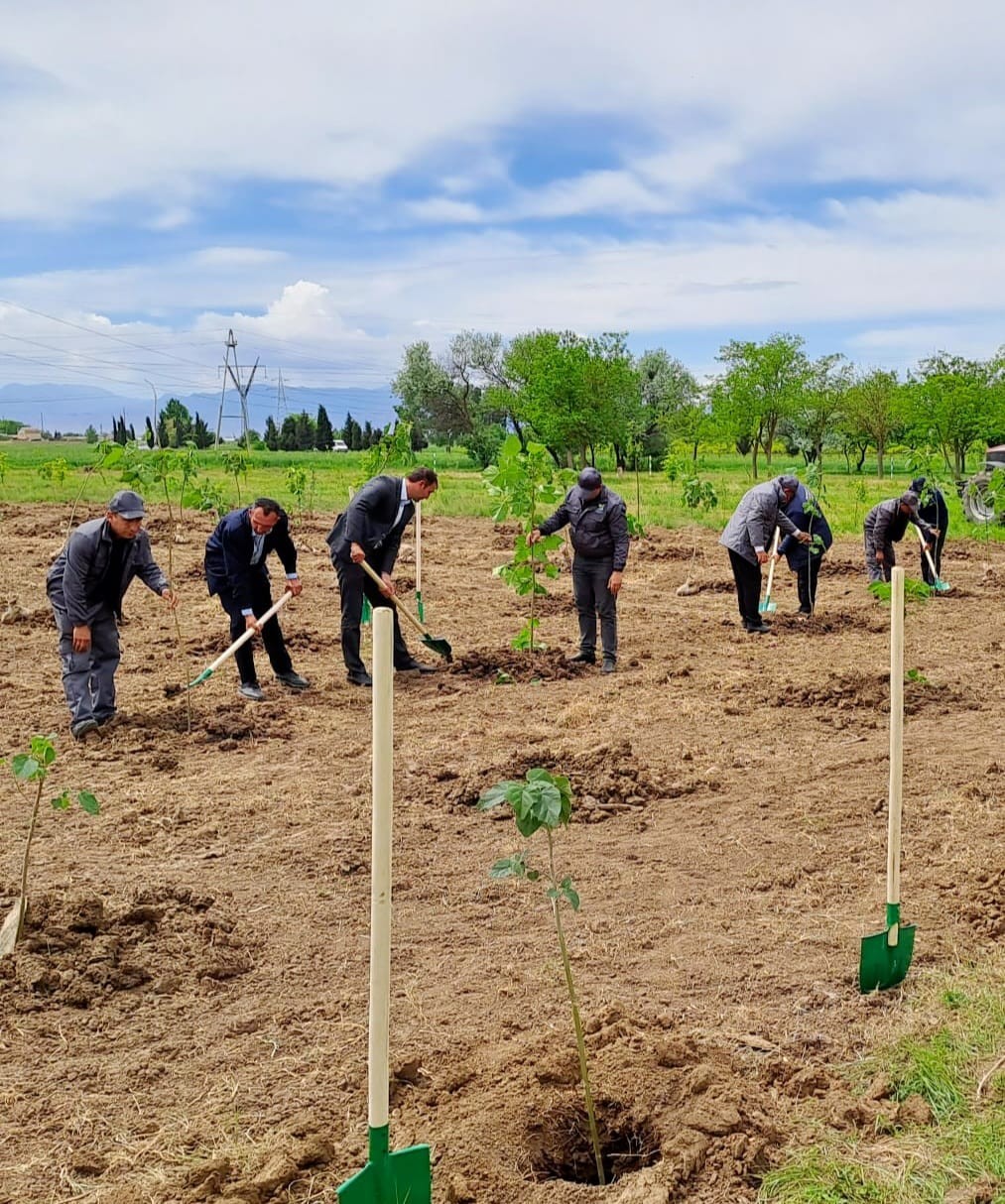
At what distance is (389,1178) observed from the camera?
8.20 ft

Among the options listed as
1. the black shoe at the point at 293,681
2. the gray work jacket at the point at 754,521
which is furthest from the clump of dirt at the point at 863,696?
the black shoe at the point at 293,681

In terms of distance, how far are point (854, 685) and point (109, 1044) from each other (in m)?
5.71

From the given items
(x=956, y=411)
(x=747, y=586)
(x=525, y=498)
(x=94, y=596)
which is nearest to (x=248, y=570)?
(x=94, y=596)

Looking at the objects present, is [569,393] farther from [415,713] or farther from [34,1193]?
[34,1193]

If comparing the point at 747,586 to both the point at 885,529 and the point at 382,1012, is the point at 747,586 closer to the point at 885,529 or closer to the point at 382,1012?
the point at 885,529

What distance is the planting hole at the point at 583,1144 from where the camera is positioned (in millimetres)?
2875


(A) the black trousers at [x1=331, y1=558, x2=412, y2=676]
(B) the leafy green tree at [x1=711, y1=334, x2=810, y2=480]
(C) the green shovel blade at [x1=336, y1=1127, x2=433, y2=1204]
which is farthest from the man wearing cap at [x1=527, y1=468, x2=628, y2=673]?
(B) the leafy green tree at [x1=711, y1=334, x2=810, y2=480]

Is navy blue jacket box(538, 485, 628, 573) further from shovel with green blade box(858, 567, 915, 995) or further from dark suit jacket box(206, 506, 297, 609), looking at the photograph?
shovel with green blade box(858, 567, 915, 995)

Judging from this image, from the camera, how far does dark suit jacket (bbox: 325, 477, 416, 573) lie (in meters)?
8.21

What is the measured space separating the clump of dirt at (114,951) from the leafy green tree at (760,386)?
129 ft

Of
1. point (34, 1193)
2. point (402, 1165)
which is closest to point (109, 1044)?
point (34, 1193)

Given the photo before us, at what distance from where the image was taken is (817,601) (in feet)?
38.8

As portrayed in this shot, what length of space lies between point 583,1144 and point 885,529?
8.66 metres

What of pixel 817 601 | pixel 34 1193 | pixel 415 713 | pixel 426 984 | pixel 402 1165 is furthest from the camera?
pixel 817 601
